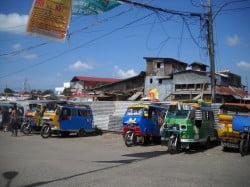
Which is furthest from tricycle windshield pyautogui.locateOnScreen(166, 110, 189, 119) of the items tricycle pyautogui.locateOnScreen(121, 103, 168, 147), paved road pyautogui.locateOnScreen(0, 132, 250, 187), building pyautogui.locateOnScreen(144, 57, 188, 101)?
building pyautogui.locateOnScreen(144, 57, 188, 101)

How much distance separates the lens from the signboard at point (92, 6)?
10.7 metres

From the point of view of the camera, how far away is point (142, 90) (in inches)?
1672

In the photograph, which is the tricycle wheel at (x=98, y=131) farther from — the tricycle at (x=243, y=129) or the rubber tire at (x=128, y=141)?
the tricycle at (x=243, y=129)

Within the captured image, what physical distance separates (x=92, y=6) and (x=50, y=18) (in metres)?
1.75

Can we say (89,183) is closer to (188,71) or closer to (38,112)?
(38,112)

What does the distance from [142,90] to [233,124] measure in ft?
94.7

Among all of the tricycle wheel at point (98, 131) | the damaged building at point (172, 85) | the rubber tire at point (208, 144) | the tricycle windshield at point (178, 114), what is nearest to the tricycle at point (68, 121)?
the tricycle wheel at point (98, 131)

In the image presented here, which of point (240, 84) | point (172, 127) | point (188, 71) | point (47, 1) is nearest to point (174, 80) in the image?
point (188, 71)

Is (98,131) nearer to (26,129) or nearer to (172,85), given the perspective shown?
(26,129)

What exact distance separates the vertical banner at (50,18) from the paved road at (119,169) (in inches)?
168

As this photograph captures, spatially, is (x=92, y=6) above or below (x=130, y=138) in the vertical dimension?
above

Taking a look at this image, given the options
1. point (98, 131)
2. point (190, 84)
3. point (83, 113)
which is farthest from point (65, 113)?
point (190, 84)

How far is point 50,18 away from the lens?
9.89 m

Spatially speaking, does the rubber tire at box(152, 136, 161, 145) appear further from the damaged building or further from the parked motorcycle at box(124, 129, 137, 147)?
the damaged building
